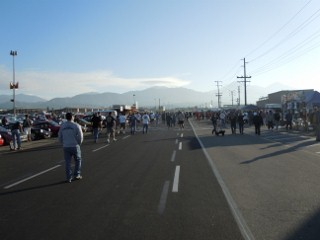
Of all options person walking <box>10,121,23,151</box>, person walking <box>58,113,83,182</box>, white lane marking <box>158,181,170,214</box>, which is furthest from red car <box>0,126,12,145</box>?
white lane marking <box>158,181,170,214</box>

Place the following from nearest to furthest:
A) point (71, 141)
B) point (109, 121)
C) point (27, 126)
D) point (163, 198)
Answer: point (163, 198) < point (71, 141) < point (109, 121) < point (27, 126)

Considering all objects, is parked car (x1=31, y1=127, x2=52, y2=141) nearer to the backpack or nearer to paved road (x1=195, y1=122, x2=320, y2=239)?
the backpack

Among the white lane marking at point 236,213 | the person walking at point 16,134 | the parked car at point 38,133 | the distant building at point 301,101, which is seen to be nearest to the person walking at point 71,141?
the white lane marking at point 236,213

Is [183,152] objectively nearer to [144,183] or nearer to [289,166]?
[289,166]

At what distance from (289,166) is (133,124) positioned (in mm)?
20708

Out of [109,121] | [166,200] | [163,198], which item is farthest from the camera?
[109,121]

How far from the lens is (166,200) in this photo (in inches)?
323

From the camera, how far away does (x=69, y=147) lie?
35.9 feet

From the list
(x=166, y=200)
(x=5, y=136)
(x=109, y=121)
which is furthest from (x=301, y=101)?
(x=166, y=200)

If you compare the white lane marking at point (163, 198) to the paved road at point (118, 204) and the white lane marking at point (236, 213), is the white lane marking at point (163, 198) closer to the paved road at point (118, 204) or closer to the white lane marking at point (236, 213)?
the paved road at point (118, 204)

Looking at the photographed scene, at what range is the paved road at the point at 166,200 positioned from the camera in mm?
6211

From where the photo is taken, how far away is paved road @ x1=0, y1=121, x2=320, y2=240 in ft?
20.4

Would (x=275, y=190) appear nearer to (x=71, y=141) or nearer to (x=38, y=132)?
(x=71, y=141)

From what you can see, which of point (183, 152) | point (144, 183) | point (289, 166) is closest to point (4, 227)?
point (144, 183)
